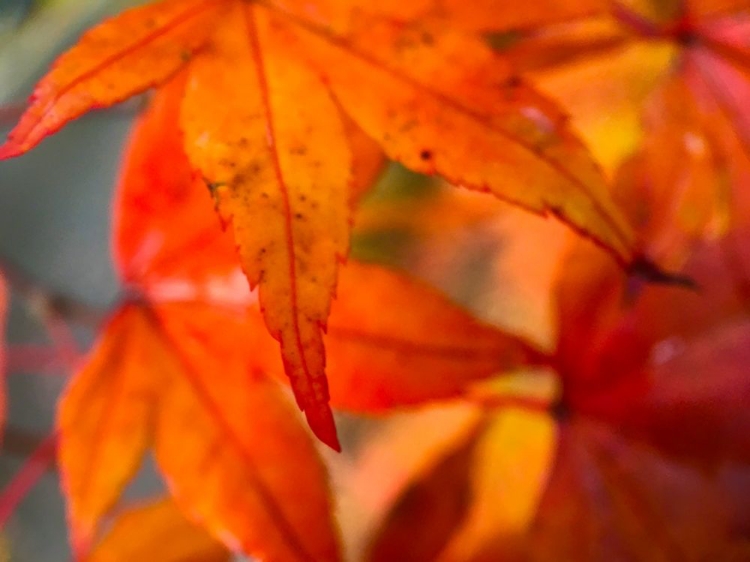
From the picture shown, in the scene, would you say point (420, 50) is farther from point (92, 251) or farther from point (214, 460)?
point (92, 251)

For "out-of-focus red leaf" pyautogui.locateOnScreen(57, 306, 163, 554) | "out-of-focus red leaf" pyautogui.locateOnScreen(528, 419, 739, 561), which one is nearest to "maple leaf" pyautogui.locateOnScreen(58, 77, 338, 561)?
"out-of-focus red leaf" pyautogui.locateOnScreen(57, 306, 163, 554)

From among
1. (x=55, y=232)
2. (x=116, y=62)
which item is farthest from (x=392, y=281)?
(x=55, y=232)

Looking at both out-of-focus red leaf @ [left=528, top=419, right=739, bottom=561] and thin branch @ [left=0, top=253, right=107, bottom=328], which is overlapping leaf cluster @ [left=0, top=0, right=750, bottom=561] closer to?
out-of-focus red leaf @ [left=528, top=419, right=739, bottom=561]

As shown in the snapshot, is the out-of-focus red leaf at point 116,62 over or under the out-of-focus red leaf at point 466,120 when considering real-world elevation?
over

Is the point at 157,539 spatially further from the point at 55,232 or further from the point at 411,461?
the point at 55,232

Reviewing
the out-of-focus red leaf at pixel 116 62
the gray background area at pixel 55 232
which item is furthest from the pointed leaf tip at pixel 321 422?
the gray background area at pixel 55 232

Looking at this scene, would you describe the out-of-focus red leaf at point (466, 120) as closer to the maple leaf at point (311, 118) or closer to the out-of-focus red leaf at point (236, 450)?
the maple leaf at point (311, 118)

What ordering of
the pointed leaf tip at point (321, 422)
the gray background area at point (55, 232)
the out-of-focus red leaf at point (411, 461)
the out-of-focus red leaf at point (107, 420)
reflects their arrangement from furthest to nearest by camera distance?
the gray background area at point (55, 232), the out-of-focus red leaf at point (411, 461), the out-of-focus red leaf at point (107, 420), the pointed leaf tip at point (321, 422)

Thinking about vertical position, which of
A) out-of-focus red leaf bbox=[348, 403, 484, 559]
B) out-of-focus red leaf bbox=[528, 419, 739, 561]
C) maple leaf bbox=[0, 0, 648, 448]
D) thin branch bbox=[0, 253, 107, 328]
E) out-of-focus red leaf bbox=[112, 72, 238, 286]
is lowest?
out-of-focus red leaf bbox=[348, 403, 484, 559]
